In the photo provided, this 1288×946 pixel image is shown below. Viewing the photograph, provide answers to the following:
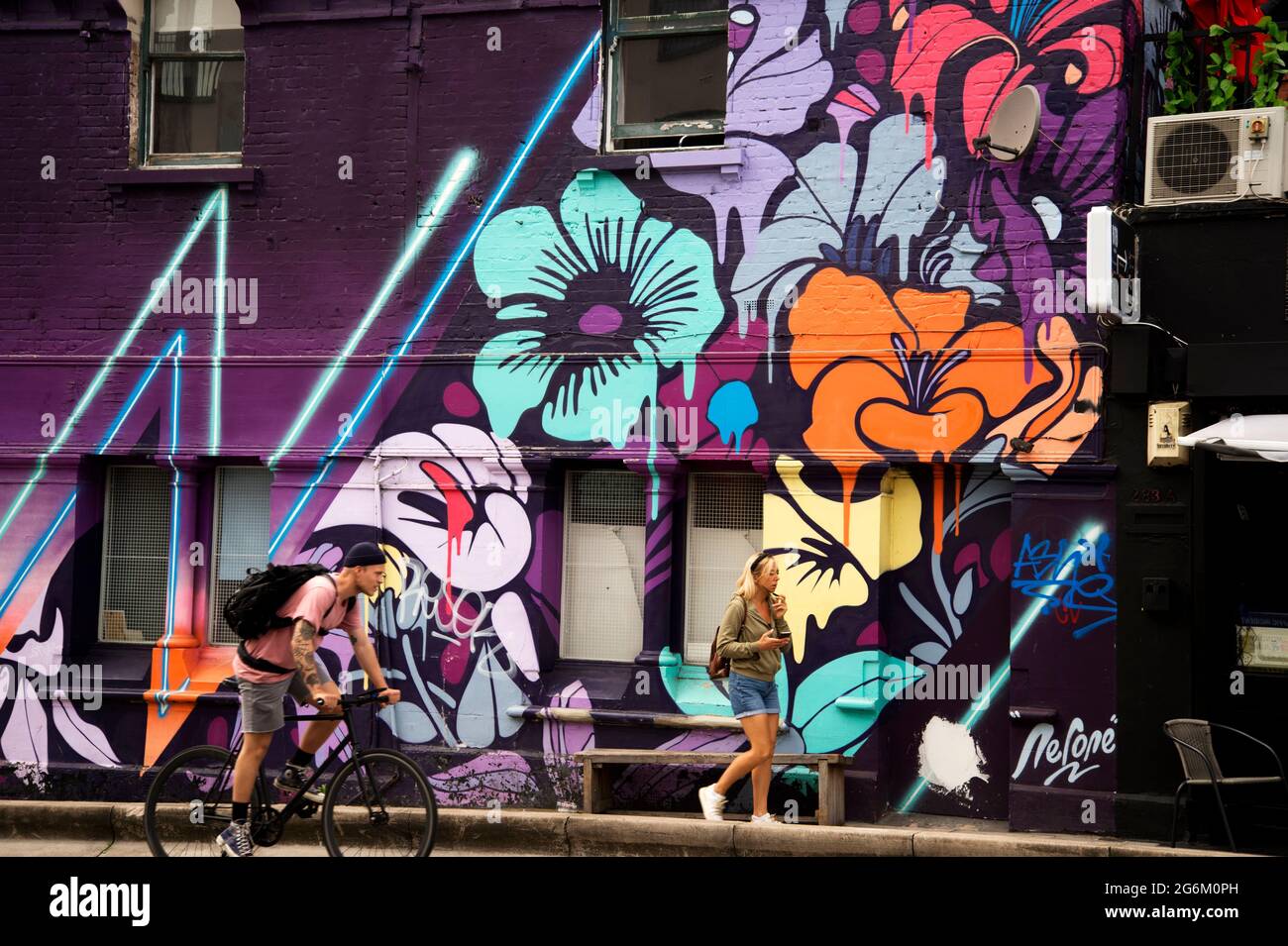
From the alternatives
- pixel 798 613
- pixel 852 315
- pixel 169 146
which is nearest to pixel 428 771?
pixel 798 613

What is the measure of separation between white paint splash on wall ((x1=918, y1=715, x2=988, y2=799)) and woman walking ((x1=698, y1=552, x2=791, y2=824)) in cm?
129

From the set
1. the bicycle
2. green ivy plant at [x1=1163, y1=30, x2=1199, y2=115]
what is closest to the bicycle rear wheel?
the bicycle

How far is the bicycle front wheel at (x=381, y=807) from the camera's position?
893 centimetres

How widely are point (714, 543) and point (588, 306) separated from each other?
189cm

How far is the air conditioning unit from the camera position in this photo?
10203 mm

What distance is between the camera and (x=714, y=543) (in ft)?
37.8

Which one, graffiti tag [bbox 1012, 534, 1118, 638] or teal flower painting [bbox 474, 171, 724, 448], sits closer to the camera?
graffiti tag [bbox 1012, 534, 1118, 638]

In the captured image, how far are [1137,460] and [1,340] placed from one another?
8.35m

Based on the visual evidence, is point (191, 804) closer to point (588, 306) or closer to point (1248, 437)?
point (588, 306)

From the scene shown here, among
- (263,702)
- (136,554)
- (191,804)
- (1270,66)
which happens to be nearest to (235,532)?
(136,554)

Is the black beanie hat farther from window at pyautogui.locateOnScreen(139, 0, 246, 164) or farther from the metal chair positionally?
the metal chair

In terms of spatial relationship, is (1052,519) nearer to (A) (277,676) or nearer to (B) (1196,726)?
(B) (1196,726)

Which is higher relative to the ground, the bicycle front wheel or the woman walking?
the woman walking

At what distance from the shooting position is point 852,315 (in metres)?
11.0
